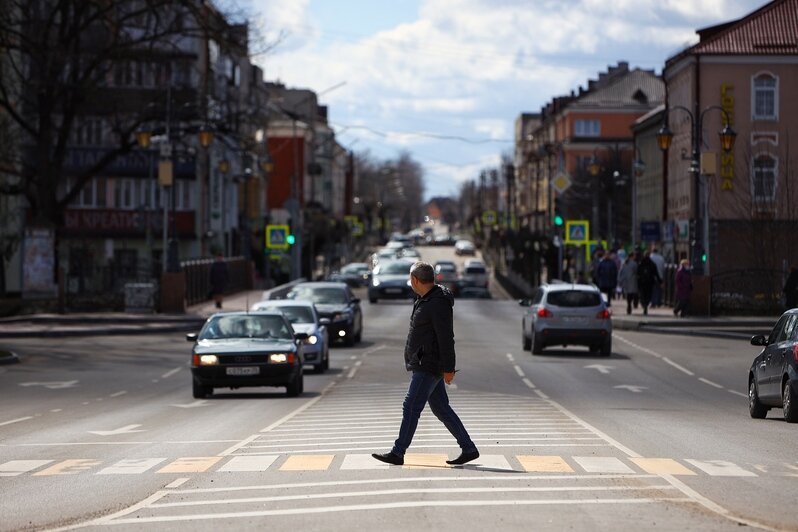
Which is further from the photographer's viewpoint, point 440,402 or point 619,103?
point 619,103

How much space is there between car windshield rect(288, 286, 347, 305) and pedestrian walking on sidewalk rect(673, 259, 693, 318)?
38.7ft


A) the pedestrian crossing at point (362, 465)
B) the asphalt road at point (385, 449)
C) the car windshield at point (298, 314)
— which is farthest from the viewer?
the car windshield at point (298, 314)

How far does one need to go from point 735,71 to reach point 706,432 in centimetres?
5632

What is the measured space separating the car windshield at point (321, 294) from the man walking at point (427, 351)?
1086 inches

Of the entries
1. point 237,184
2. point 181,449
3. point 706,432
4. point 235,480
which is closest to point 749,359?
point 706,432

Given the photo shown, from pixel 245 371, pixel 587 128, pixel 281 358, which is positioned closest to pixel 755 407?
pixel 281 358

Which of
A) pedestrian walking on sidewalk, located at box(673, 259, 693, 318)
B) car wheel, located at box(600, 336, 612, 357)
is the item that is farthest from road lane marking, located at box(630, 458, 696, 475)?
pedestrian walking on sidewalk, located at box(673, 259, 693, 318)

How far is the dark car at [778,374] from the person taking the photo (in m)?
19.4

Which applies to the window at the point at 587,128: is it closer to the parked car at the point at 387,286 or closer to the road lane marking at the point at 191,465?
the parked car at the point at 387,286

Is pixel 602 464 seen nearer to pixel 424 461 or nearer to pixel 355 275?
pixel 424 461

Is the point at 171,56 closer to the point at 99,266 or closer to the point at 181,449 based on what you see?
the point at 99,266

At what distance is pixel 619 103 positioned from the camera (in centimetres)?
13150

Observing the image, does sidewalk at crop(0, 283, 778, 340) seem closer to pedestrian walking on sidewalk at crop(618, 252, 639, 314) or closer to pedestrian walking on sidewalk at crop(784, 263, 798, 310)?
pedestrian walking on sidewalk at crop(618, 252, 639, 314)

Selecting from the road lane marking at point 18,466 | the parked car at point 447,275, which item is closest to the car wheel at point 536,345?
the road lane marking at point 18,466
